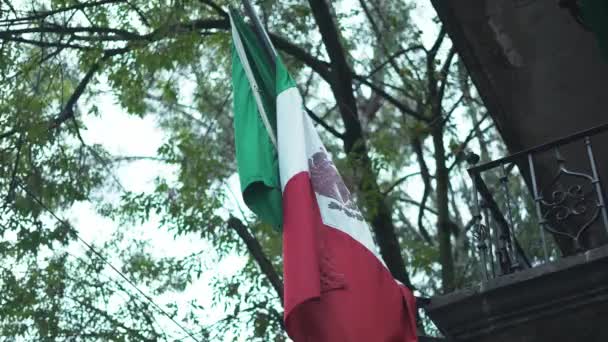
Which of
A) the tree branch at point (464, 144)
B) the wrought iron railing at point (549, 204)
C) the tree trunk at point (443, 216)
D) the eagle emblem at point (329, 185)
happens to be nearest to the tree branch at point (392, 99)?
the tree trunk at point (443, 216)

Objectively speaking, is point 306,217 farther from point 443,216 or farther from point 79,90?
point 79,90

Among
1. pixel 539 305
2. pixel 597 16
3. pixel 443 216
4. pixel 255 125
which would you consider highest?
pixel 443 216

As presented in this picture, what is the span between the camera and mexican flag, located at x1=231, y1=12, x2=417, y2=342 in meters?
7.92

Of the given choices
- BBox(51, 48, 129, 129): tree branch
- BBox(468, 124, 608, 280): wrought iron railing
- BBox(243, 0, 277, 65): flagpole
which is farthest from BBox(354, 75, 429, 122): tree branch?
BBox(243, 0, 277, 65): flagpole

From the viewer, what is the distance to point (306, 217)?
8320 millimetres

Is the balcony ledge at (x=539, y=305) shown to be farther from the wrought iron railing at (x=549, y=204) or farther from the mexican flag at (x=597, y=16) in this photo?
the mexican flag at (x=597, y=16)

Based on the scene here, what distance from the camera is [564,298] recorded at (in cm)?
826

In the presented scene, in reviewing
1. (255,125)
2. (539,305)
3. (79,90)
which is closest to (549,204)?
(539,305)

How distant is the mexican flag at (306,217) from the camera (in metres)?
7.92

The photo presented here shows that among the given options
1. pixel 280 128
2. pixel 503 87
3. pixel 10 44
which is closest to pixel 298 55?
pixel 10 44

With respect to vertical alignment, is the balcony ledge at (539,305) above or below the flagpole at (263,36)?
below

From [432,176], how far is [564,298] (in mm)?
8000

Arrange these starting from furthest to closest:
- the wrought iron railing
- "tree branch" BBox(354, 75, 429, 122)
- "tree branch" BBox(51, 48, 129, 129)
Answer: "tree branch" BBox(354, 75, 429, 122)
"tree branch" BBox(51, 48, 129, 129)
the wrought iron railing

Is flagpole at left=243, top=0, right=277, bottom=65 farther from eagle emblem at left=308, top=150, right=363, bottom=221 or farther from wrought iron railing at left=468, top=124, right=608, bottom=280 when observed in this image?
wrought iron railing at left=468, top=124, right=608, bottom=280
